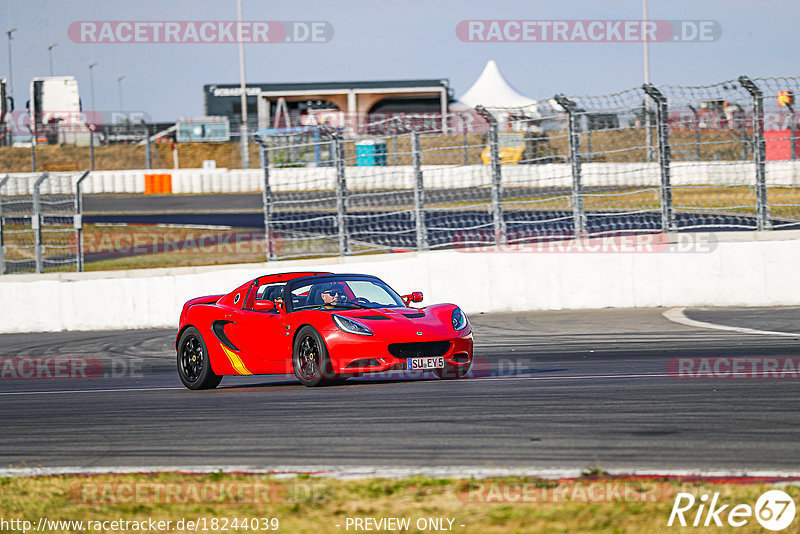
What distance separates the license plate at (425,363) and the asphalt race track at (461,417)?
0.50 feet

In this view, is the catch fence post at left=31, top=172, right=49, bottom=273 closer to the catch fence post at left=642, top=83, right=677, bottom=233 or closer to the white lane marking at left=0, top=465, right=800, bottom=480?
the catch fence post at left=642, top=83, right=677, bottom=233

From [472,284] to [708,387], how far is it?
7989 millimetres

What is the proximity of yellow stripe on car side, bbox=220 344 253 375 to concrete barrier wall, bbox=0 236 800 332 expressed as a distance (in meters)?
6.05

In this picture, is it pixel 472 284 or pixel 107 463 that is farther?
pixel 472 284

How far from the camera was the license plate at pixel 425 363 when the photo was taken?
8908 millimetres

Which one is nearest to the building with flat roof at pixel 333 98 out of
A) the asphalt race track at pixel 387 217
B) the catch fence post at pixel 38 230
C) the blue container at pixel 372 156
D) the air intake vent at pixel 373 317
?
the asphalt race track at pixel 387 217

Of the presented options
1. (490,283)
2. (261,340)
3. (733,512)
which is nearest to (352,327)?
(261,340)

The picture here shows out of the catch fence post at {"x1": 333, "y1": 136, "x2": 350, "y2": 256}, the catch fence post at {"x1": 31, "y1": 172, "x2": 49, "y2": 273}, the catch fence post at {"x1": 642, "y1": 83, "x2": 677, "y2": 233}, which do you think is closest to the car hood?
the catch fence post at {"x1": 642, "y1": 83, "x2": 677, "y2": 233}

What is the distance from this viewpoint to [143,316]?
17.1 metres

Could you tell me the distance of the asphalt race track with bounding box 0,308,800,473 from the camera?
5.74m

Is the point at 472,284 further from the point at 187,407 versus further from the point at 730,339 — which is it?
the point at 187,407

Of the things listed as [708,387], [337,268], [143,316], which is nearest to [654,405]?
[708,387]

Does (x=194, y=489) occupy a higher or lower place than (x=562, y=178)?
lower

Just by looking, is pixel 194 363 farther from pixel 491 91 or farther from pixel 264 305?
pixel 491 91
